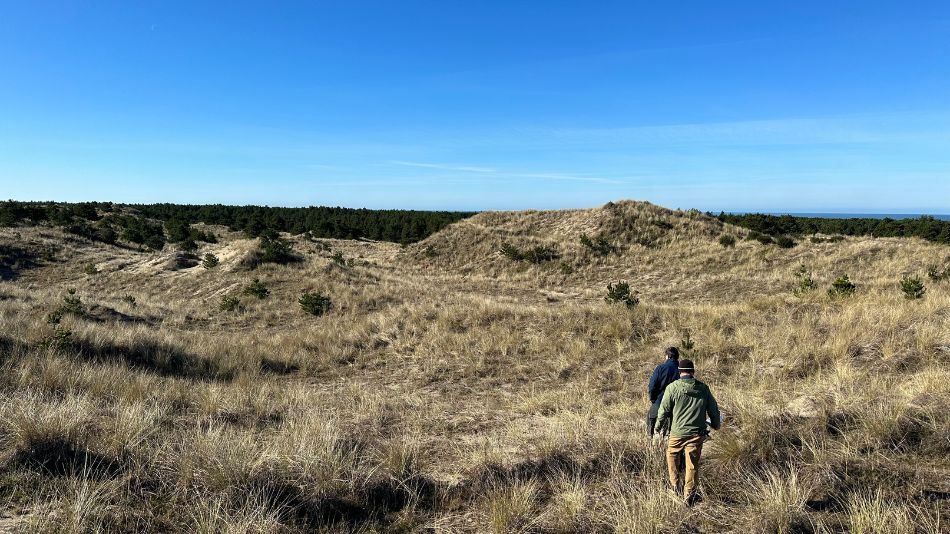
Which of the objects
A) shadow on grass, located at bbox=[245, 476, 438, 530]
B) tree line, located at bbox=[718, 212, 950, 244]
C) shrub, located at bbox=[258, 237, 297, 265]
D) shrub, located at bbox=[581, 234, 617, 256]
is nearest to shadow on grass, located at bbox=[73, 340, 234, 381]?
shadow on grass, located at bbox=[245, 476, 438, 530]

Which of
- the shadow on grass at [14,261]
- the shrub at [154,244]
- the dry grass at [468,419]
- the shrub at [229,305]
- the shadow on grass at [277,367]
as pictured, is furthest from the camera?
the shrub at [154,244]

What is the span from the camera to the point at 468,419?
25.9 feet

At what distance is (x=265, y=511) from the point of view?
4305 millimetres

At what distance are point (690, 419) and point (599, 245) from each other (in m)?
33.4

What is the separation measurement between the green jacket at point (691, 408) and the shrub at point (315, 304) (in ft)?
58.2

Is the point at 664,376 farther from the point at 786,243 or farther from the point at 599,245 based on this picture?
the point at 786,243

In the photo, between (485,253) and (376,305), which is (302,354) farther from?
(485,253)

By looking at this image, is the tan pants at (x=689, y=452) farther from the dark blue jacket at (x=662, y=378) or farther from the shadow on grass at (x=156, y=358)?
the shadow on grass at (x=156, y=358)

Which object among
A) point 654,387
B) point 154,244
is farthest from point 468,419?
point 154,244

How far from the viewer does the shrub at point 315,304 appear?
2039 centimetres

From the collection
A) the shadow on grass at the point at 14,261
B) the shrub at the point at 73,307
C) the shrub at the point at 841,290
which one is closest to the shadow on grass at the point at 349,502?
the shrub at the point at 841,290

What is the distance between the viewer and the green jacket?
464 centimetres

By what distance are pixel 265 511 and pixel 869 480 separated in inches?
225

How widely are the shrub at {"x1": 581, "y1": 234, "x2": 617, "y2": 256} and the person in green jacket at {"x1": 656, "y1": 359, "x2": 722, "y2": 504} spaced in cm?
3230
